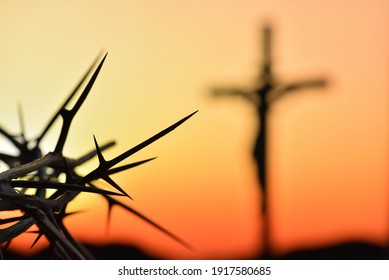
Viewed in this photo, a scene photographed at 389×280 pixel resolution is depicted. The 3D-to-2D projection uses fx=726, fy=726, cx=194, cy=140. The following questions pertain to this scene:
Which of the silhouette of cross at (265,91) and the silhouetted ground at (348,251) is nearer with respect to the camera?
→ the silhouette of cross at (265,91)

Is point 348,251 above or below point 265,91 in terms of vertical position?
below

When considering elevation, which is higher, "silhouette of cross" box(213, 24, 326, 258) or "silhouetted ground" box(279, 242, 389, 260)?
"silhouette of cross" box(213, 24, 326, 258)

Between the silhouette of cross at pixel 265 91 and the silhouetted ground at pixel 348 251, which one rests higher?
the silhouette of cross at pixel 265 91

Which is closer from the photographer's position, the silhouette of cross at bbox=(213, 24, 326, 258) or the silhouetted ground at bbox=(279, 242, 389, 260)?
the silhouette of cross at bbox=(213, 24, 326, 258)

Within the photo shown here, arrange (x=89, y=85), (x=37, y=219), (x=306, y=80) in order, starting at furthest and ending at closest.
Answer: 1. (x=306, y=80)
2. (x=89, y=85)
3. (x=37, y=219)

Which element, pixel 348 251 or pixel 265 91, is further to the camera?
pixel 348 251

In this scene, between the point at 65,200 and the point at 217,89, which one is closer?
the point at 65,200

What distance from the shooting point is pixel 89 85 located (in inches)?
60.2
